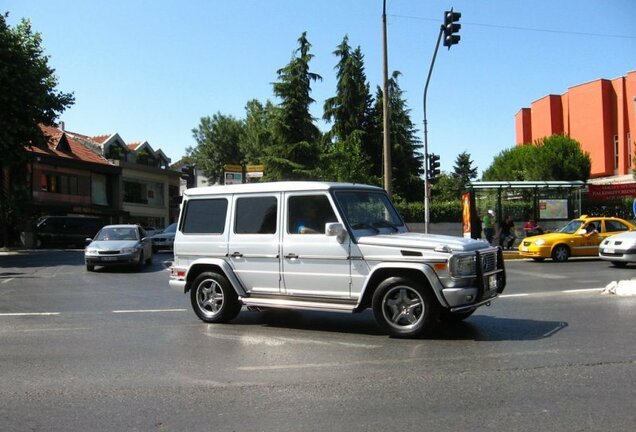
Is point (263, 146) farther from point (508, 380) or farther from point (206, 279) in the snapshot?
point (508, 380)

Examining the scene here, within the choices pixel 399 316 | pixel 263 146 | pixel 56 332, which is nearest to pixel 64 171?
pixel 263 146

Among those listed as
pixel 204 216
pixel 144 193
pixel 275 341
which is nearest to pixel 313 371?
pixel 275 341

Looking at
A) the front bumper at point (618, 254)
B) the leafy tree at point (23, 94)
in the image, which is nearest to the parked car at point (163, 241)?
the leafy tree at point (23, 94)

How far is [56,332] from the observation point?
8.30 m

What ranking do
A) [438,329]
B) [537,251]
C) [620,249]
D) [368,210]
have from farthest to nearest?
[537,251] < [620,249] < [368,210] < [438,329]

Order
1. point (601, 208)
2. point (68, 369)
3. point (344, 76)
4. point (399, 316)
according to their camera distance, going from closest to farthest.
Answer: point (68, 369), point (399, 316), point (601, 208), point (344, 76)

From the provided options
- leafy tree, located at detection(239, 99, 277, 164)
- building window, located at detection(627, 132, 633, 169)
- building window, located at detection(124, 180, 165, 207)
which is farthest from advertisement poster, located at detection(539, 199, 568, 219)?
building window, located at detection(124, 180, 165, 207)

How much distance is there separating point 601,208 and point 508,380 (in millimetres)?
29144

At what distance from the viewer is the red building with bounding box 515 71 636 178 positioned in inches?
1868

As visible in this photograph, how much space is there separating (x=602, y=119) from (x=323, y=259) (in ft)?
159

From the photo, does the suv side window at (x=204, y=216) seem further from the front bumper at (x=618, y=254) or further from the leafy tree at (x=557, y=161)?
the leafy tree at (x=557, y=161)

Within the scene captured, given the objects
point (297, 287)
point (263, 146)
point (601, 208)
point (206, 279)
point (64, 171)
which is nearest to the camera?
point (297, 287)

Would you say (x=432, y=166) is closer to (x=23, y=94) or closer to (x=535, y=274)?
(x=535, y=274)

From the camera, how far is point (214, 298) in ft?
28.6
